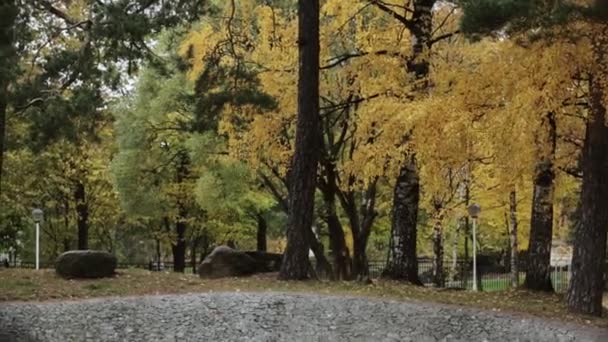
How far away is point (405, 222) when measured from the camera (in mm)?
14938

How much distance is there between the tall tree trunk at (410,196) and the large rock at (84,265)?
5.83 meters

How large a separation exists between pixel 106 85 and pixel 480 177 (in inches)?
549

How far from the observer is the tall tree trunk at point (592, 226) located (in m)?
11.1

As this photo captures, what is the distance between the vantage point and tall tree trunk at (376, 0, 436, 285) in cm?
1451

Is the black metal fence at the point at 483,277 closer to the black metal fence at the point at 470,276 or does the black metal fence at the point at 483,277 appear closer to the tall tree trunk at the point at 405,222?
the black metal fence at the point at 470,276

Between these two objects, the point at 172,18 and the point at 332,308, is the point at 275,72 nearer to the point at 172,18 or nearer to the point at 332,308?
the point at 172,18

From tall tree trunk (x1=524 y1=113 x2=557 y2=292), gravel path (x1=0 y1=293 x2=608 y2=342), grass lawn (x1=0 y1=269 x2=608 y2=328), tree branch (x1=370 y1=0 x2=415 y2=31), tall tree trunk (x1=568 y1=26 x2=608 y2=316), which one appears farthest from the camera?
tree branch (x1=370 y1=0 x2=415 y2=31)

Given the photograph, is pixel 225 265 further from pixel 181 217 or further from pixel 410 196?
pixel 181 217

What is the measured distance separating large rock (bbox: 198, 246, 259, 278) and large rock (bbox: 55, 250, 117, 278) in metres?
2.11

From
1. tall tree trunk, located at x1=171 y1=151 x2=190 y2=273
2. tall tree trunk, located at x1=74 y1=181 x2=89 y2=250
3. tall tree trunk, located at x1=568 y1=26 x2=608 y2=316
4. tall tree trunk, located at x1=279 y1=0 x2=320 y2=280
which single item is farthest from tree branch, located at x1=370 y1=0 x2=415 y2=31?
tall tree trunk, located at x1=74 y1=181 x2=89 y2=250

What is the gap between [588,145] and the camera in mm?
11305

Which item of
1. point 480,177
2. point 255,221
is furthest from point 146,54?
point 255,221

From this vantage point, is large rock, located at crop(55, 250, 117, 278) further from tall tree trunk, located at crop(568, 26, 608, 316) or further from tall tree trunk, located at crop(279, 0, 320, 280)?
tall tree trunk, located at crop(568, 26, 608, 316)

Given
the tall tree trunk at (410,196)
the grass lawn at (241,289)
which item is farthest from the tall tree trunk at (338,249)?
the grass lawn at (241,289)
